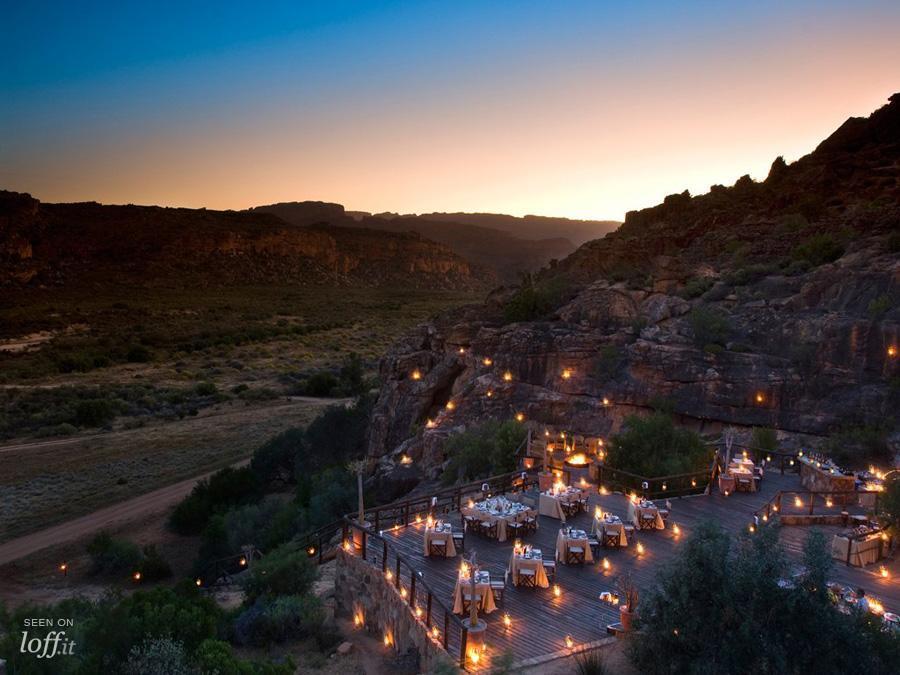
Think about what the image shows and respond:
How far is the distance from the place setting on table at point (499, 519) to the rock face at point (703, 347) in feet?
30.8

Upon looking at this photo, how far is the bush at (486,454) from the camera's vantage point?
1955 cm

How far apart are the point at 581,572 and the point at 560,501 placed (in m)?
3.05

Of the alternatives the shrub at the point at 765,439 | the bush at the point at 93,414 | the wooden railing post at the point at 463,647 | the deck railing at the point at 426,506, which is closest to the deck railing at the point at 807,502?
the shrub at the point at 765,439

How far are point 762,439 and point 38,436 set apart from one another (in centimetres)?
3506

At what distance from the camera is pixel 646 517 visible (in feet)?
44.7

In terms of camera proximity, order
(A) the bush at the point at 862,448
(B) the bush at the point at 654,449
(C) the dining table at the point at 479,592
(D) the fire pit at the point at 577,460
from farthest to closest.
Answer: (D) the fire pit at the point at 577,460 < (A) the bush at the point at 862,448 < (B) the bush at the point at 654,449 < (C) the dining table at the point at 479,592

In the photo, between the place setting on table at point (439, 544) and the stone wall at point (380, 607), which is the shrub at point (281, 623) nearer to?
the stone wall at point (380, 607)

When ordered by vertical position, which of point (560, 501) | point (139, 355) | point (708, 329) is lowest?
point (139, 355)

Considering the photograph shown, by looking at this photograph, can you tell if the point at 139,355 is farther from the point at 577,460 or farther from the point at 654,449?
the point at 654,449

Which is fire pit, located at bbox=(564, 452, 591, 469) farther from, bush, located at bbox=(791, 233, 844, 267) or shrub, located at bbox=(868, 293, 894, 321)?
bush, located at bbox=(791, 233, 844, 267)

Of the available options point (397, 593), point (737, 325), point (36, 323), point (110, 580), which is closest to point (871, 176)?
point (737, 325)

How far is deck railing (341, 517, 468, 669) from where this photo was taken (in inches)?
342

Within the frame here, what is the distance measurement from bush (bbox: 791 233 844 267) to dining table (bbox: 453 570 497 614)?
25551 mm

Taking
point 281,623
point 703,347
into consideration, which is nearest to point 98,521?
point 281,623
